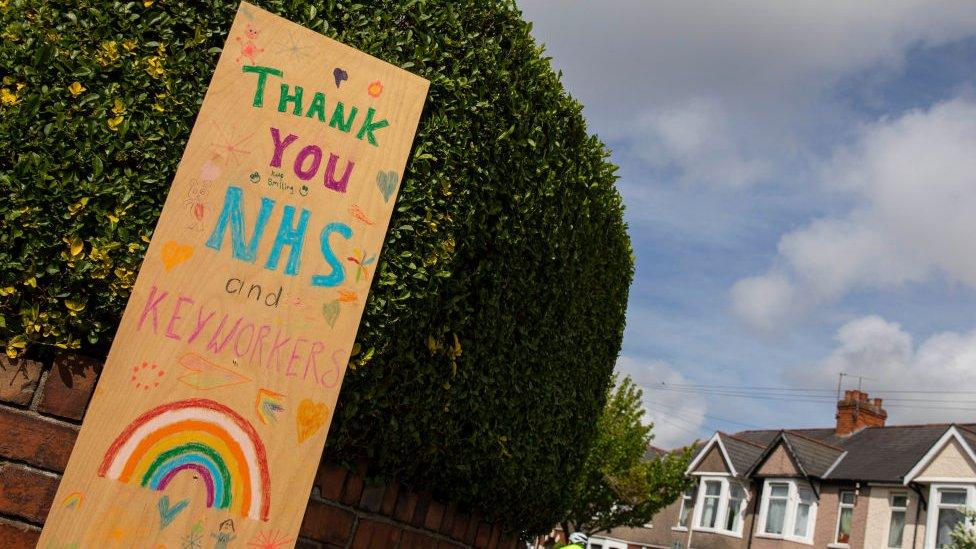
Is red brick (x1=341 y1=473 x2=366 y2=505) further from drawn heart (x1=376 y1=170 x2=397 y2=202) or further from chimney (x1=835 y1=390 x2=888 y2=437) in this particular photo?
chimney (x1=835 y1=390 x2=888 y2=437)

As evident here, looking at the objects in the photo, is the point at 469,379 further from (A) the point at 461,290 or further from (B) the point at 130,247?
(B) the point at 130,247

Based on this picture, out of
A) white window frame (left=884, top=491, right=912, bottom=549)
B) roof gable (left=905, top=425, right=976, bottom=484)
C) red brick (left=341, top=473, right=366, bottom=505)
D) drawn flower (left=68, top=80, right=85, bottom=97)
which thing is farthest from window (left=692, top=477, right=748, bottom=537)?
drawn flower (left=68, top=80, right=85, bottom=97)

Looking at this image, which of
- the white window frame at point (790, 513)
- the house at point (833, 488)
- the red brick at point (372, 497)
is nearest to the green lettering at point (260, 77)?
the red brick at point (372, 497)

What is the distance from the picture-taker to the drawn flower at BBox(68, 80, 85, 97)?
9.34ft

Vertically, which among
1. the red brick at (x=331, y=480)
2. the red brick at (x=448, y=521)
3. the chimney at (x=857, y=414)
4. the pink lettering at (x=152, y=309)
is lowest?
the red brick at (x=448, y=521)

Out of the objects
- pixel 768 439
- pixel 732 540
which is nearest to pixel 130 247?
pixel 732 540

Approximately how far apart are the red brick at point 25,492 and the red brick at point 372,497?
1344 millimetres

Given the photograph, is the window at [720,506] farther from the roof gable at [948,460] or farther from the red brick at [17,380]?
the red brick at [17,380]

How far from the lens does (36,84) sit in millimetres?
2812

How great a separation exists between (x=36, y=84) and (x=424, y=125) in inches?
59.1

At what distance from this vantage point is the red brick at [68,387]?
2811 millimetres

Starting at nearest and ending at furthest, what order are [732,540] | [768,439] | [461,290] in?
1. [461,290]
2. [732,540]
3. [768,439]

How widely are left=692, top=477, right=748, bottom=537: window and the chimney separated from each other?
16.3 feet

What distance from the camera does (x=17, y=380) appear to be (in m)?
2.77
